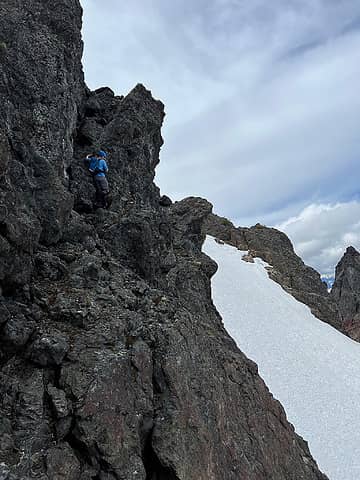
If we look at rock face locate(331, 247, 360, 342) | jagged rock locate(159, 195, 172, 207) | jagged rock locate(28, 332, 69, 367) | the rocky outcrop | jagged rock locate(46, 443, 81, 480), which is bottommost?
jagged rock locate(46, 443, 81, 480)

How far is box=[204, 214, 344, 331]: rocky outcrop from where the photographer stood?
140 feet

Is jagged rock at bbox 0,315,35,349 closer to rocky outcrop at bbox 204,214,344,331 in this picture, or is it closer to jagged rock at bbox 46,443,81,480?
jagged rock at bbox 46,443,81,480

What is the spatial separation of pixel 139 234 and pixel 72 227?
244 cm

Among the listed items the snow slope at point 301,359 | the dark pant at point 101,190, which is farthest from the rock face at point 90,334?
the snow slope at point 301,359

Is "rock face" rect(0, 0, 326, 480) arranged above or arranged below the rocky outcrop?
below

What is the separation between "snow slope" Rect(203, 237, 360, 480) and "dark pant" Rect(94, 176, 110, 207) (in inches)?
630

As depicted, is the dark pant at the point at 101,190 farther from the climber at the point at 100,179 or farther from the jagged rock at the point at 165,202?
the jagged rock at the point at 165,202

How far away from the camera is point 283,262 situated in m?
51.5

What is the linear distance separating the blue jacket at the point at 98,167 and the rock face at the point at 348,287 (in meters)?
61.7

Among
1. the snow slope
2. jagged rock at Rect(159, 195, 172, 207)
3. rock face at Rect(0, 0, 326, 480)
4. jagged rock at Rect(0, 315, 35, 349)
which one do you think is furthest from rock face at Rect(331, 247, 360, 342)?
jagged rock at Rect(0, 315, 35, 349)

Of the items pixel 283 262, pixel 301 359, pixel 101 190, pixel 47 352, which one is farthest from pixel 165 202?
pixel 283 262

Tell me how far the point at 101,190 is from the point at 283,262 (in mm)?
40975

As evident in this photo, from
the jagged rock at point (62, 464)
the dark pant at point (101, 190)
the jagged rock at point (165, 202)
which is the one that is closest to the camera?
the jagged rock at point (62, 464)

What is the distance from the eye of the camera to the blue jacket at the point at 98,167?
1501cm
